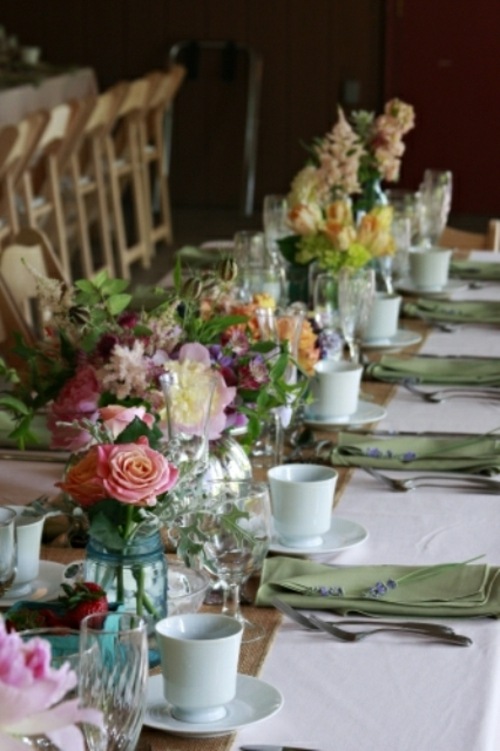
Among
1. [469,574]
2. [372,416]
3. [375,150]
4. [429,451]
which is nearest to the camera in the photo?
[469,574]

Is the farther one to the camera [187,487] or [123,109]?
[123,109]

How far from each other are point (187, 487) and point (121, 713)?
16.7 inches

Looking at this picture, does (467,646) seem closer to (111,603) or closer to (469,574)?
(469,574)

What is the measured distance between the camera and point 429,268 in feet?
12.6

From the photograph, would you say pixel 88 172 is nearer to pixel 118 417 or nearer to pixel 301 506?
pixel 301 506

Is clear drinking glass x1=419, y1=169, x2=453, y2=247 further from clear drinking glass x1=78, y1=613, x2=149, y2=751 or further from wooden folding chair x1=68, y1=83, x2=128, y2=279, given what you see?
wooden folding chair x1=68, y1=83, x2=128, y2=279

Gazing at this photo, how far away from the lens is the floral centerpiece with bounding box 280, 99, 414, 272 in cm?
313

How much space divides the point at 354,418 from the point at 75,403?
740 millimetres

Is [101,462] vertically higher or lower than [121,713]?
higher

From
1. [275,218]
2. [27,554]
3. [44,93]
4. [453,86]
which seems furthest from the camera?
[453,86]

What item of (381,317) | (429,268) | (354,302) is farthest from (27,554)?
(429,268)

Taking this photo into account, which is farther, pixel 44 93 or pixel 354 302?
pixel 44 93

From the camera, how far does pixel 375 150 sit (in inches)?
148

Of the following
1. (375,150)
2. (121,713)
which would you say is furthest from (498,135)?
(121,713)
